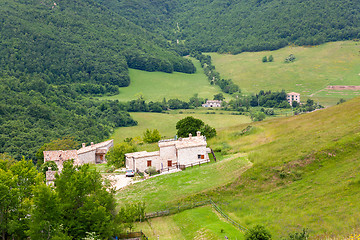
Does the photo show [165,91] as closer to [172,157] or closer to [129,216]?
[172,157]

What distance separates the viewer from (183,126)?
2756 inches

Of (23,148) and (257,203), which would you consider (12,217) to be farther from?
(23,148)

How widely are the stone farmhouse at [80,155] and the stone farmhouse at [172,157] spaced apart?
46.9 feet

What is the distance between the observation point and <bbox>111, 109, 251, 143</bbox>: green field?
397 feet

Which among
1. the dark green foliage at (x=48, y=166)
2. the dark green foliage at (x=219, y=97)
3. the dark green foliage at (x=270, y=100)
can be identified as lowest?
the dark green foliage at (x=48, y=166)

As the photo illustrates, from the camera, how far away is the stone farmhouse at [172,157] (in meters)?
55.7

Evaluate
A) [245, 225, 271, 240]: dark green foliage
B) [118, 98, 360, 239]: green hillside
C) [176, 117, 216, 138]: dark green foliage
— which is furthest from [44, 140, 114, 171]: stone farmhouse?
[245, 225, 271, 240]: dark green foliage

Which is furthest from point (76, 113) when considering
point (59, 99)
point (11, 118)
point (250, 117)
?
point (250, 117)

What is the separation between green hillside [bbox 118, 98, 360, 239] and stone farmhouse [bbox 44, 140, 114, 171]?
21.7 metres

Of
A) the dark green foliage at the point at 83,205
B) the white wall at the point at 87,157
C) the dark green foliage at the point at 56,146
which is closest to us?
the dark green foliage at the point at 83,205

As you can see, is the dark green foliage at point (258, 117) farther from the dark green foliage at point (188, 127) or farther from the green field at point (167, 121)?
the dark green foliage at point (188, 127)

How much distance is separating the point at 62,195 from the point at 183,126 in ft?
119

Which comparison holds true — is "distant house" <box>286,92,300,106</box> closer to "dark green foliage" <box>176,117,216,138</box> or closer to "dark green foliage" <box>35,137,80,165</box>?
"dark green foliage" <box>35,137,80,165</box>

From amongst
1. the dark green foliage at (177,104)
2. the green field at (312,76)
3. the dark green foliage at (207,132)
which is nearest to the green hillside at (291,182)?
the dark green foliage at (207,132)
